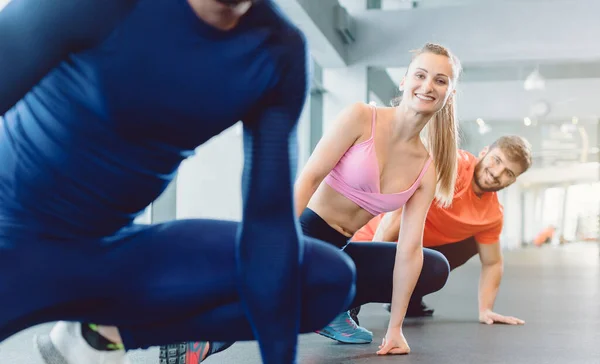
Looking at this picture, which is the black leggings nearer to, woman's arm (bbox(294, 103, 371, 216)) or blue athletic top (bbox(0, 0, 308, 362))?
woman's arm (bbox(294, 103, 371, 216))

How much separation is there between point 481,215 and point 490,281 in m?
0.26

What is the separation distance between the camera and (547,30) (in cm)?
652

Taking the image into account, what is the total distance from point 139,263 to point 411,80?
3.42 ft

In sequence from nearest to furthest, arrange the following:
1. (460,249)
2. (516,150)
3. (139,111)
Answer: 1. (139,111)
2. (516,150)
3. (460,249)

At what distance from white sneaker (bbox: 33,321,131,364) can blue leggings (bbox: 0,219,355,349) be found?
0.16 ft

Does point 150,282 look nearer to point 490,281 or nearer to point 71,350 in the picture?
point 71,350

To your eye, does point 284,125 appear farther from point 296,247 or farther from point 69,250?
point 69,250

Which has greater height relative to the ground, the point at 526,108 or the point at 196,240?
the point at 526,108

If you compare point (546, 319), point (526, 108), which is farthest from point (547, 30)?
point (546, 319)

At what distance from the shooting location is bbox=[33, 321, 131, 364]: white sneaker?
1.12 metres

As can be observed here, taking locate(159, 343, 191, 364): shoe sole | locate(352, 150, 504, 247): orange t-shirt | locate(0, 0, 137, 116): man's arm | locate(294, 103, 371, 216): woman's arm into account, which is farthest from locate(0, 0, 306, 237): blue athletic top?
locate(352, 150, 504, 247): orange t-shirt

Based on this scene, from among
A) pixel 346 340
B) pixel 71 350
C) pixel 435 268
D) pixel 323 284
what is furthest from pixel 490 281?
pixel 71 350

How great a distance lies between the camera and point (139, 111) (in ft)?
2.94

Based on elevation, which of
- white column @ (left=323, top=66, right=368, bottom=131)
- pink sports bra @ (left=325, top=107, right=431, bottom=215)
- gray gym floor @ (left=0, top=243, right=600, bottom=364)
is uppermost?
white column @ (left=323, top=66, right=368, bottom=131)
